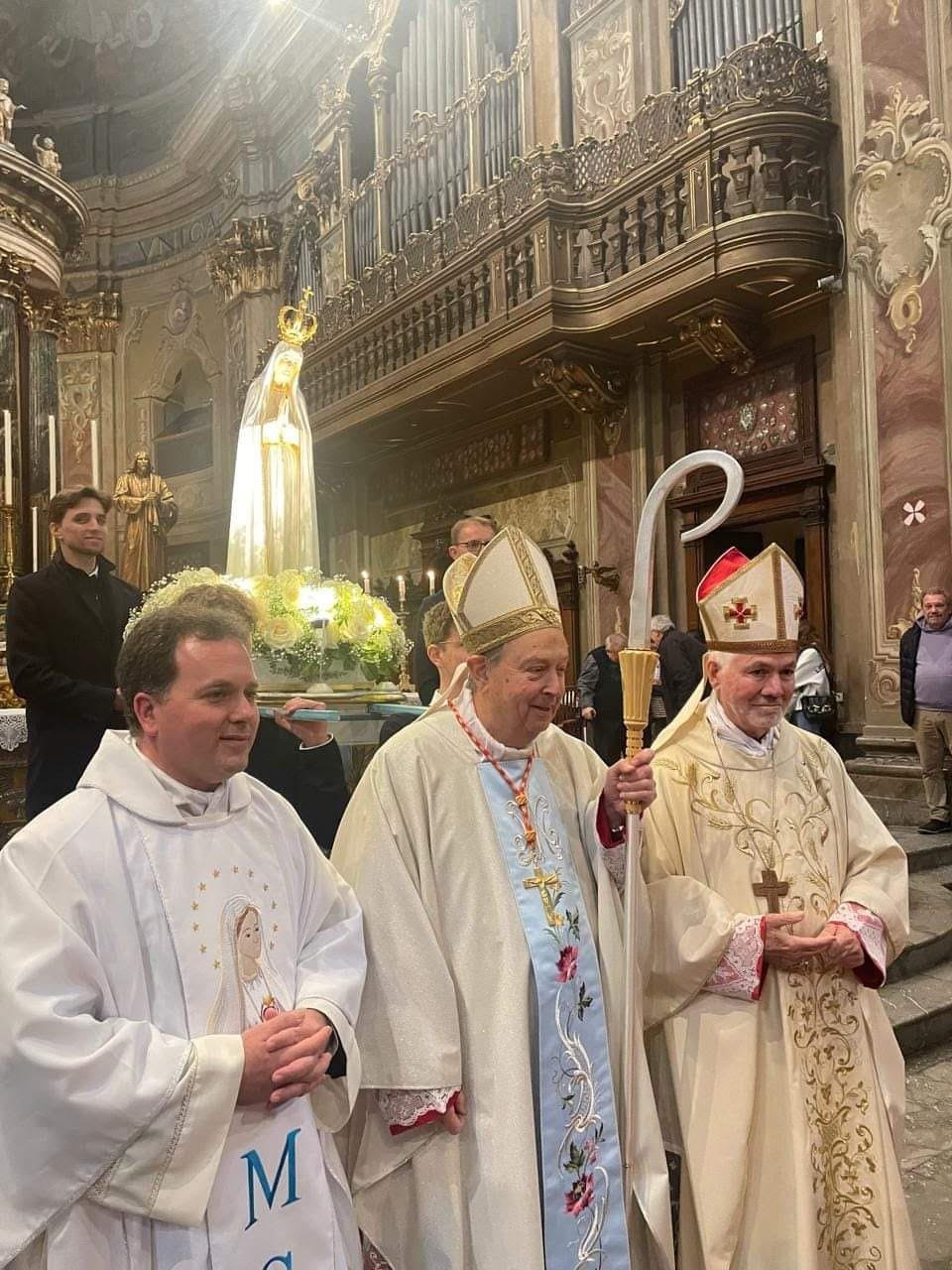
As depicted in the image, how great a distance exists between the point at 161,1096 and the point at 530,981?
850 millimetres

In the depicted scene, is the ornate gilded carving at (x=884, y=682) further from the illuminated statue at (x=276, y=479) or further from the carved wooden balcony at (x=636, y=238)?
the illuminated statue at (x=276, y=479)

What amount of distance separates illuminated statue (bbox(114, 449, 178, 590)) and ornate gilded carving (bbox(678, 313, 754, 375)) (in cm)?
792

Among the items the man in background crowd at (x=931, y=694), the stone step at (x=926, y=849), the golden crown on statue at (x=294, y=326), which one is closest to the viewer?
the golden crown on statue at (x=294, y=326)

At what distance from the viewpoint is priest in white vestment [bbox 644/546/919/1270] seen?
238 cm

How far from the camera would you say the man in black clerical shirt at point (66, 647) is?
3332 millimetres

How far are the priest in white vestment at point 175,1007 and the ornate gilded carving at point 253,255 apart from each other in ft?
48.4

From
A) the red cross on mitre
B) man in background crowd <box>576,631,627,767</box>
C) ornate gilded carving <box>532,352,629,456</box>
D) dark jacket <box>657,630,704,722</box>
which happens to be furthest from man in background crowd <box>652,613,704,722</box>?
the red cross on mitre

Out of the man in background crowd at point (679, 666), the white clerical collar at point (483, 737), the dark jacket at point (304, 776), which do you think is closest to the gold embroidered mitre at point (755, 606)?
the white clerical collar at point (483, 737)

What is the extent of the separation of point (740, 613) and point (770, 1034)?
3.24 feet

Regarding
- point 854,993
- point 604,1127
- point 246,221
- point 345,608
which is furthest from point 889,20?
point 246,221

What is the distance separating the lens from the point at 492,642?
2.28m

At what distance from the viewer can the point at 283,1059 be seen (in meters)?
1.68

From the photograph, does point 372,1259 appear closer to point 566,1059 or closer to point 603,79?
point 566,1059

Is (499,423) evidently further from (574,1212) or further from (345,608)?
(574,1212)
